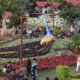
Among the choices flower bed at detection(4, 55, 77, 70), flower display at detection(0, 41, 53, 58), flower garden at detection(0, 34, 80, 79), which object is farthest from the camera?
flower display at detection(0, 41, 53, 58)

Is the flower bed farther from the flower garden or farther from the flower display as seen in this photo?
the flower display

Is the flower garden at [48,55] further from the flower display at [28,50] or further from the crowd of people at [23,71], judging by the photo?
the crowd of people at [23,71]

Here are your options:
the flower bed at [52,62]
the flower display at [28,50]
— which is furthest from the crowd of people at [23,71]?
the flower display at [28,50]

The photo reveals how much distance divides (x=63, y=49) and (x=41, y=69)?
7.49 metres

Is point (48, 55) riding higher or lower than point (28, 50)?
lower

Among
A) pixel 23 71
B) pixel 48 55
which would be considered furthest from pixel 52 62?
pixel 23 71

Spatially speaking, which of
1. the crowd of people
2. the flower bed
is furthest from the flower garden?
the crowd of people

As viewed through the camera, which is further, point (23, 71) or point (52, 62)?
point (52, 62)

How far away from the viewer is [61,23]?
132 ft

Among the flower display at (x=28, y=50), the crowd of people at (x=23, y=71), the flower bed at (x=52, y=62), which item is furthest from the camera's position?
the flower display at (x=28, y=50)

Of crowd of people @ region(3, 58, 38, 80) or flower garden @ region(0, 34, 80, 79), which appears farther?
flower garden @ region(0, 34, 80, 79)

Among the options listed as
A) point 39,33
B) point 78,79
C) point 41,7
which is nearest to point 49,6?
point 41,7

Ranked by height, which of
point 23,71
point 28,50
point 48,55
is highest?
point 23,71

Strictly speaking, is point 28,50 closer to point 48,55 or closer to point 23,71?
point 48,55
